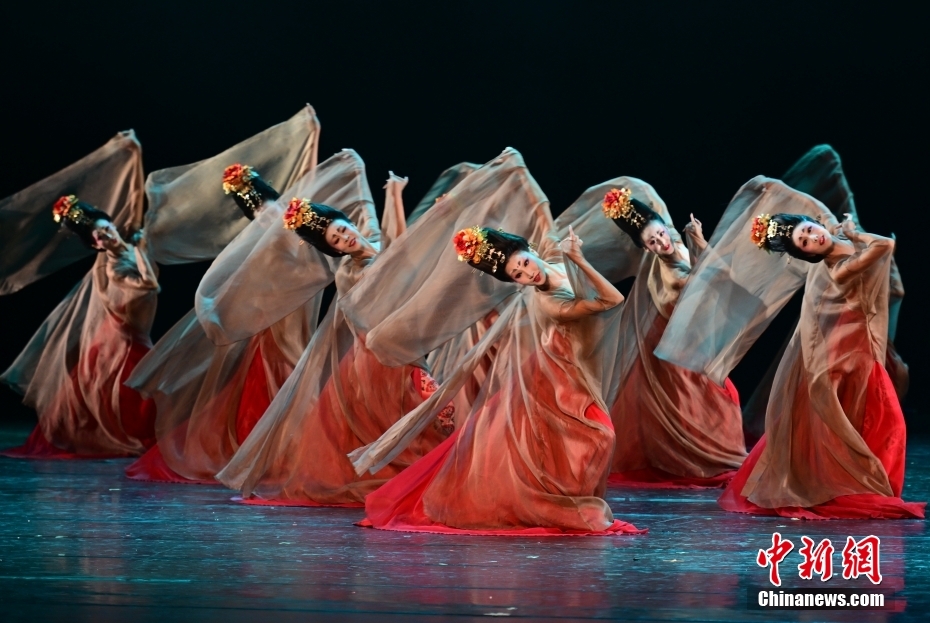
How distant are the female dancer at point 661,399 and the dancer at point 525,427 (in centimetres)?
148

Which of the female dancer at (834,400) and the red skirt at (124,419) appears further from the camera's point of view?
the red skirt at (124,419)

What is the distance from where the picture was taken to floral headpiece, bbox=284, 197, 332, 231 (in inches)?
219

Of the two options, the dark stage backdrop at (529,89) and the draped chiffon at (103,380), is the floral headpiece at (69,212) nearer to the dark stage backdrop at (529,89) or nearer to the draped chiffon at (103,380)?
the draped chiffon at (103,380)

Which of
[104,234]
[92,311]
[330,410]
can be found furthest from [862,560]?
[92,311]

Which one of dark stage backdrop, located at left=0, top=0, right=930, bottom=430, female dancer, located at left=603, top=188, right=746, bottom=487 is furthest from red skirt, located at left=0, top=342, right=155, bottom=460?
female dancer, located at left=603, top=188, right=746, bottom=487

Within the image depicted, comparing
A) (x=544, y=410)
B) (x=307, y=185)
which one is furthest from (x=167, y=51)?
(x=544, y=410)

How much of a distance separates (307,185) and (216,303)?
2.14 feet

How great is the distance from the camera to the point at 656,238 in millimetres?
6211

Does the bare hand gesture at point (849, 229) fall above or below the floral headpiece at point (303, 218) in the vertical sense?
below

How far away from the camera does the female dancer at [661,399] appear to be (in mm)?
6266

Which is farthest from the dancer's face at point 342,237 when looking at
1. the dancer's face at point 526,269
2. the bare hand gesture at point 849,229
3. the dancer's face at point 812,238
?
the bare hand gesture at point 849,229

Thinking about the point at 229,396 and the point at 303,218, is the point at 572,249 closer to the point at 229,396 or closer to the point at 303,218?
the point at 303,218

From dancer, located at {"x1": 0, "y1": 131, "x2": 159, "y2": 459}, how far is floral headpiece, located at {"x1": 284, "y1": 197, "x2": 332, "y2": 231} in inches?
95.7

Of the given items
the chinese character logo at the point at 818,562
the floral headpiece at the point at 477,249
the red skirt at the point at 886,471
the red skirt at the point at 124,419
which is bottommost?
the red skirt at the point at 124,419
